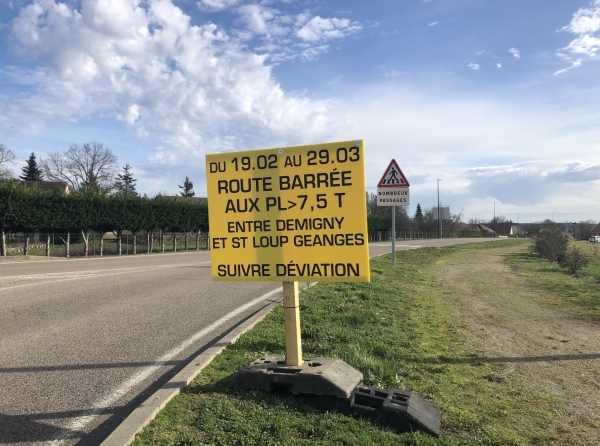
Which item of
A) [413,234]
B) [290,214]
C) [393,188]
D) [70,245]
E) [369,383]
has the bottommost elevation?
[369,383]

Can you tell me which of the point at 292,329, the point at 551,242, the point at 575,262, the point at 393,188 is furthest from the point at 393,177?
the point at 551,242

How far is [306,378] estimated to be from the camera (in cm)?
388

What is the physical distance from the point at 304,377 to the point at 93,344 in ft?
10.7

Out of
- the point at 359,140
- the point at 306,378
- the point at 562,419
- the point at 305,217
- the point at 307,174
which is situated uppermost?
the point at 359,140

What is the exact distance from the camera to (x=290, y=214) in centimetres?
424

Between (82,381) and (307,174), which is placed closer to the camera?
(307,174)

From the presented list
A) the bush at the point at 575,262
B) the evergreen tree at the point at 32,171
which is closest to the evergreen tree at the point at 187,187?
the evergreen tree at the point at 32,171

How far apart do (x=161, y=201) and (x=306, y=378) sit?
32.5m

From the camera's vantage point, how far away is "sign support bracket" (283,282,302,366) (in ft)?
13.9

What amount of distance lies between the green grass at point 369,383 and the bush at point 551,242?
801 inches

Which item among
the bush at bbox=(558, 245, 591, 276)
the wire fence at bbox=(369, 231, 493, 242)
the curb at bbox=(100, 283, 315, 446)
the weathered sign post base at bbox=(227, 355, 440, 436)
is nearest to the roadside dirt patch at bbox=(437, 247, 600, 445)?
the weathered sign post base at bbox=(227, 355, 440, 436)

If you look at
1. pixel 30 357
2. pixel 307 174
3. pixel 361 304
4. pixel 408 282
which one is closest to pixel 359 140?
pixel 307 174

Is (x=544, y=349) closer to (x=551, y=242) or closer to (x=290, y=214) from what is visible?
(x=290, y=214)

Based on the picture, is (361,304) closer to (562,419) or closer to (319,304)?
(319,304)
